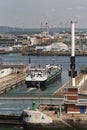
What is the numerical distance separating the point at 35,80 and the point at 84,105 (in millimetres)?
17114

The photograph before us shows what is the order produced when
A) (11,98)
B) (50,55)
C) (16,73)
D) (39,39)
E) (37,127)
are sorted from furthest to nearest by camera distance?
(39,39) < (50,55) < (16,73) < (11,98) < (37,127)

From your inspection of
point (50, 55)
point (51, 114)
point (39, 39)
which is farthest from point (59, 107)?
point (39, 39)

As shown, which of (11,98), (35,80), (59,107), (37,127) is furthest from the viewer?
(35,80)

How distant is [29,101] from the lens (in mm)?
28625

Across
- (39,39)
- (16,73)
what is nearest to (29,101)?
(16,73)

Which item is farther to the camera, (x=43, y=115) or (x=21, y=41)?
(x=21, y=41)

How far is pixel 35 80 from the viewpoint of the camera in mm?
39688

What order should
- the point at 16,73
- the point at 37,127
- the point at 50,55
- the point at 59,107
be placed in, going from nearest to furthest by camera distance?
1. the point at 37,127
2. the point at 59,107
3. the point at 16,73
4. the point at 50,55

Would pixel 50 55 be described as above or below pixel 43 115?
below

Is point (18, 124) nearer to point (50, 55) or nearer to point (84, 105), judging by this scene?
point (84, 105)

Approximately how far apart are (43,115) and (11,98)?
589 cm

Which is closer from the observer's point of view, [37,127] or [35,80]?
[37,127]

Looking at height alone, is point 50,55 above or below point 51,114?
below

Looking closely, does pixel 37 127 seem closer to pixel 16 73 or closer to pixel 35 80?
pixel 35 80
